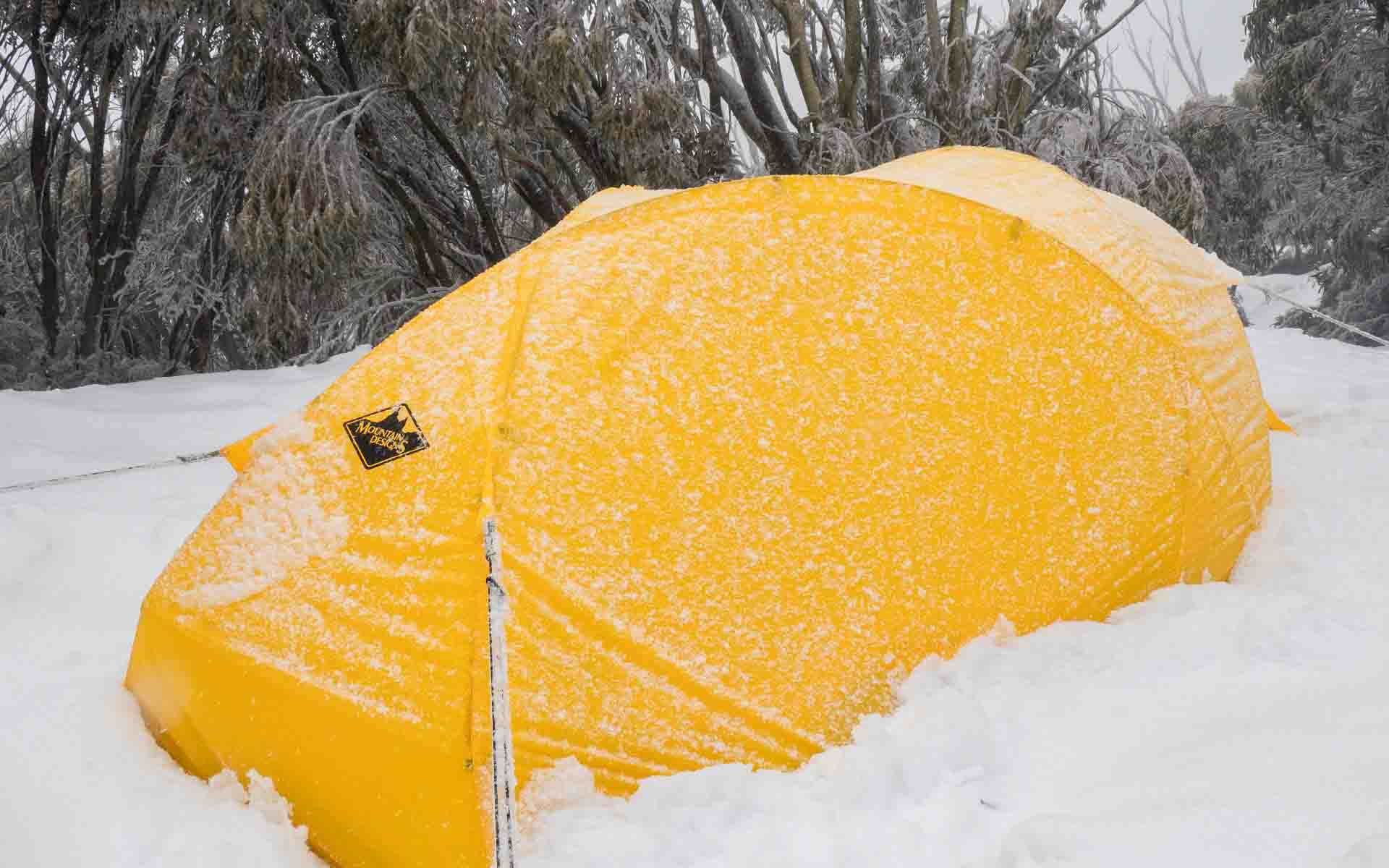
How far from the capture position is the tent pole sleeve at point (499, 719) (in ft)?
5.02

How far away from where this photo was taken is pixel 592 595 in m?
1.76

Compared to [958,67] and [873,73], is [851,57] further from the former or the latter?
[958,67]

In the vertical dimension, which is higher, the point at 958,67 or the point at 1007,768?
the point at 958,67

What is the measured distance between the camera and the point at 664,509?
1806 millimetres

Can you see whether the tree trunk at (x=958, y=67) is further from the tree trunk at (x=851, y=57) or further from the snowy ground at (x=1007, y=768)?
the snowy ground at (x=1007, y=768)

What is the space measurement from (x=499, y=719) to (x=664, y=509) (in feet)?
1.54

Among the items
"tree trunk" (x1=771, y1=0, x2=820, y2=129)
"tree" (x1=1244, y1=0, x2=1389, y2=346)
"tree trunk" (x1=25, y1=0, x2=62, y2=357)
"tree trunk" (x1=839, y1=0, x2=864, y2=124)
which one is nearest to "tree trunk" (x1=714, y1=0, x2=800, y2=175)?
"tree trunk" (x1=771, y1=0, x2=820, y2=129)

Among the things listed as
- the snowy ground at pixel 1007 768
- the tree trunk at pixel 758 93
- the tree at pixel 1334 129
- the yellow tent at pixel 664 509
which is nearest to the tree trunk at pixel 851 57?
the tree trunk at pixel 758 93

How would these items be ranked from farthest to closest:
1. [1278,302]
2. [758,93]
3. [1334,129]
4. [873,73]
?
1. [1278,302]
2. [1334,129]
3. [758,93]
4. [873,73]

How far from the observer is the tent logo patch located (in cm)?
181

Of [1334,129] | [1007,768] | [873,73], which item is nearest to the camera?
[1007,768]

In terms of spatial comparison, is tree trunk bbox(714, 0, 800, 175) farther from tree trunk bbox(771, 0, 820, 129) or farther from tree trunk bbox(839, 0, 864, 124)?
tree trunk bbox(839, 0, 864, 124)

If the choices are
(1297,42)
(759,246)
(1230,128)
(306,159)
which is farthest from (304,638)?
(1230,128)

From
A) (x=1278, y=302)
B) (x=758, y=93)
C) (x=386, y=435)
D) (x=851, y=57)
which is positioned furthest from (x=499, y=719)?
(x=1278, y=302)
